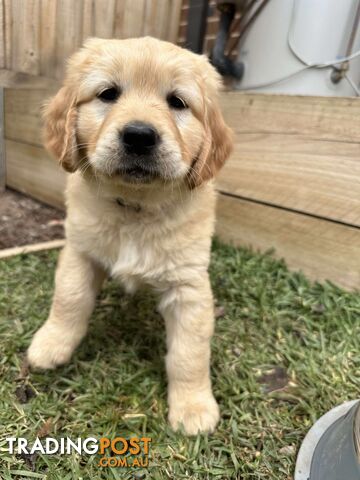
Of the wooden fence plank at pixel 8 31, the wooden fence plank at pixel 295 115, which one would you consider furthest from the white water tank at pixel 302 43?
the wooden fence plank at pixel 8 31

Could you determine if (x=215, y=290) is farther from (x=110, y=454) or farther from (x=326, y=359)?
(x=110, y=454)

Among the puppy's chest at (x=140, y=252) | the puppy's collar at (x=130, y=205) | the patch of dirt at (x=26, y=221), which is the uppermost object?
the puppy's collar at (x=130, y=205)

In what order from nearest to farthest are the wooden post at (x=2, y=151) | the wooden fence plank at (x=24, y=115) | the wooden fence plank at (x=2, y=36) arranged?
1. the wooden fence plank at (x=2, y=36)
2. the wooden fence plank at (x=24, y=115)
3. the wooden post at (x=2, y=151)

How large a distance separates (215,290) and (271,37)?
5.60ft

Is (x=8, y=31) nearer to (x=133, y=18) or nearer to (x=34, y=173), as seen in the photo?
(x=133, y=18)

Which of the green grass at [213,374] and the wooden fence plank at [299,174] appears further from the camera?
the wooden fence plank at [299,174]

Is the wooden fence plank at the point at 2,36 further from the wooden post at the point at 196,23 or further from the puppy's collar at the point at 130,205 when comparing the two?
the puppy's collar at the point at 130,205

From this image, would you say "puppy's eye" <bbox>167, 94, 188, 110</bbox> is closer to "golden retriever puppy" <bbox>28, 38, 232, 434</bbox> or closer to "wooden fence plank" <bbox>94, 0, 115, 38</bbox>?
"golden retriever puppy" <bbox>28, 38, 232, 434</bbox>

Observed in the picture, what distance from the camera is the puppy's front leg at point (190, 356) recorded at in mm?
1464

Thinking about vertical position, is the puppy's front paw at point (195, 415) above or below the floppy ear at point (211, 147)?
below

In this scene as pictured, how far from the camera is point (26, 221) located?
2.99 meters

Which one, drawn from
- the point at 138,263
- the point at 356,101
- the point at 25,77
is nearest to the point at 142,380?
the point at 138,263

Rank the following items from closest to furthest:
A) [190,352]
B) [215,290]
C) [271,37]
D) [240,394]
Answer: [190,352] < [240,394] < [215,290] < [271,37]

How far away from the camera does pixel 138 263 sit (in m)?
1.48
